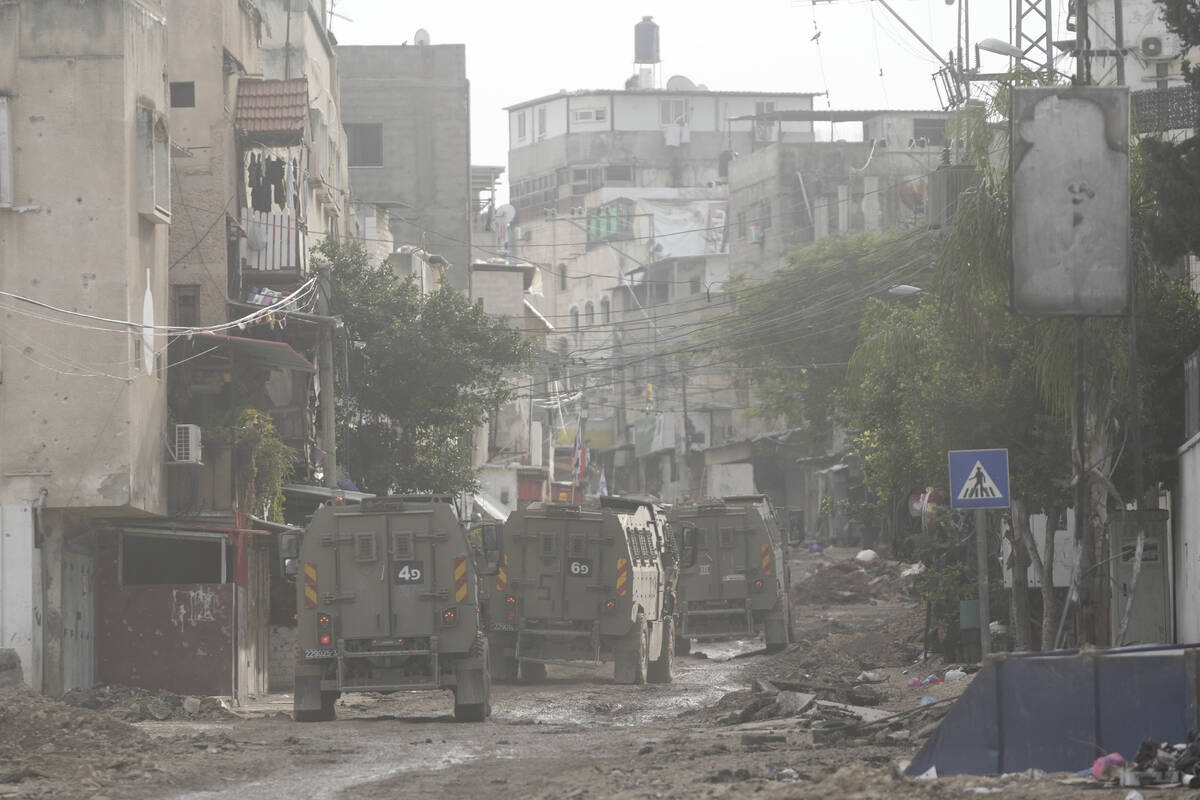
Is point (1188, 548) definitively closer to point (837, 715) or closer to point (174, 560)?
point (837, 715)

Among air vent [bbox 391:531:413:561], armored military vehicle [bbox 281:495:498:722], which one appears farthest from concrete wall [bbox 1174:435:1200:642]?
air vent [bbox 391:531:413:561]

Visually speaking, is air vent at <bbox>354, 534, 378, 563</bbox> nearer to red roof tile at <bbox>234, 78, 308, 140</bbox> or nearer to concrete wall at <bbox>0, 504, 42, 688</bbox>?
concrete wall at <bbox>0, 504, 42, 688</bbox>

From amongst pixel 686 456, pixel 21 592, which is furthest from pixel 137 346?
Answer: pixel 686 456

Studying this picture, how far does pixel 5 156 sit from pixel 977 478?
13.1 metres

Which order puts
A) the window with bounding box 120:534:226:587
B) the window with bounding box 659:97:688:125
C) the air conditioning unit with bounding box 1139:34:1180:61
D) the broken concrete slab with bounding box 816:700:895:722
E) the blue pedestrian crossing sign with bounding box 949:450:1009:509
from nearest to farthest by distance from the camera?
the broken concrete slab with bounding box 816:700:895:722, the blue pedestrian crossing sign with bounding box 949:450:1009:509, the window with bounding box 120:534:226:587, the air conditioning unit with bounding box 1139:34:1180:61, the window with bounding box 659:97:688:125

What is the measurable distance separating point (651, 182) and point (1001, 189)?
90316mm

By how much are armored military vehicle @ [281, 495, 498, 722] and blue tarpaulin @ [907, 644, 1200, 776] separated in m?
9.52

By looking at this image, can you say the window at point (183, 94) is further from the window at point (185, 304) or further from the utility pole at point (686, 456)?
the utility pole at point (686, 456)

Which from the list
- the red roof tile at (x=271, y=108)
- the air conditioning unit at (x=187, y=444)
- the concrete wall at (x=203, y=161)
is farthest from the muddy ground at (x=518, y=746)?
the red roof tile at (x=271, y=108)

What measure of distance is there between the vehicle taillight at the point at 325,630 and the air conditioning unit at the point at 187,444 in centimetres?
Result: 550

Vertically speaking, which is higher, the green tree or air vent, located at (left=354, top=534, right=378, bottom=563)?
the green tree

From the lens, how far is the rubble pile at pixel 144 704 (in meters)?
23.7

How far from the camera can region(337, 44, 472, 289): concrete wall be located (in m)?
65.2

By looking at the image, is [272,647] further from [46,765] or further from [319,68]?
[319,68]
